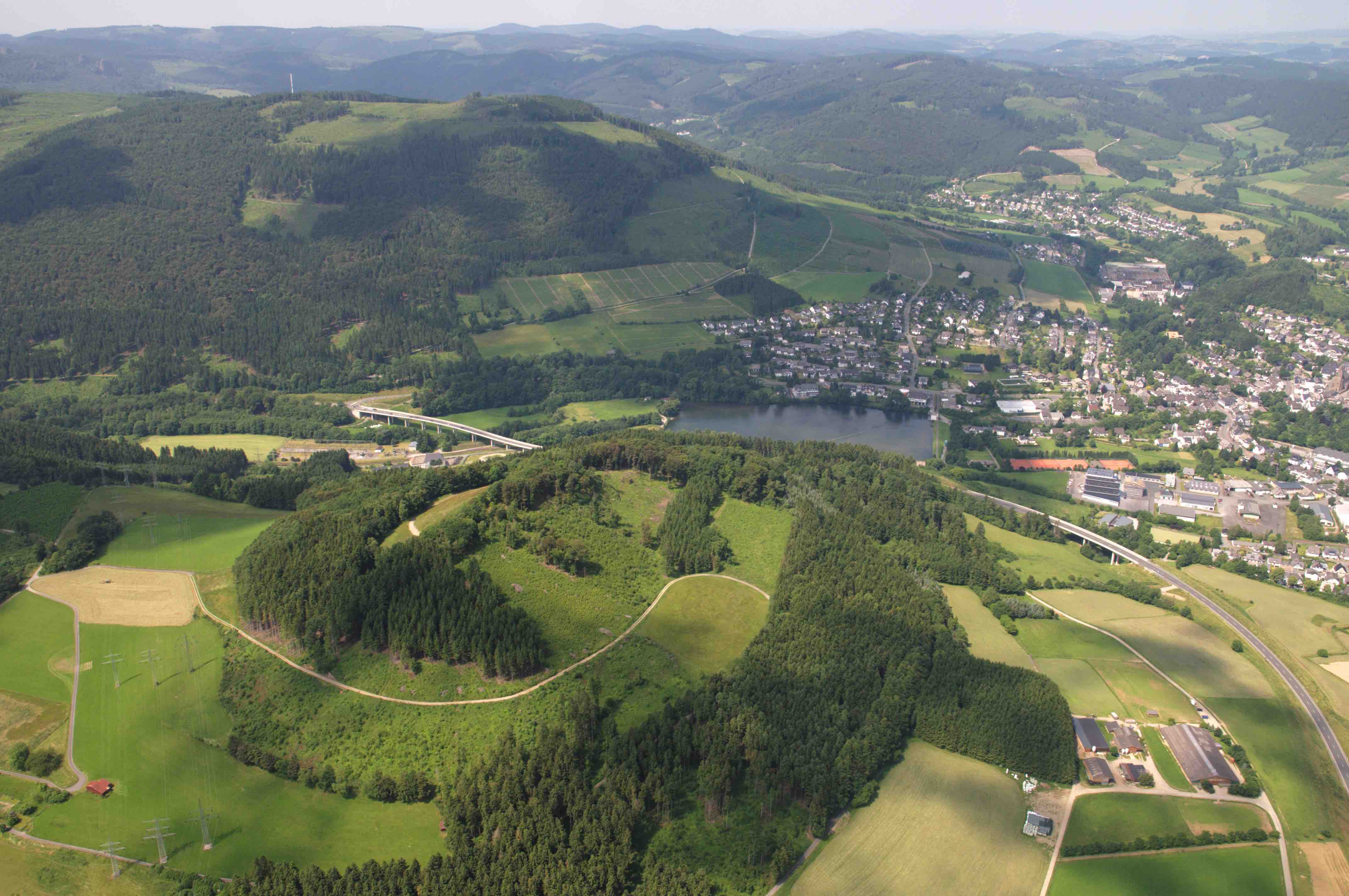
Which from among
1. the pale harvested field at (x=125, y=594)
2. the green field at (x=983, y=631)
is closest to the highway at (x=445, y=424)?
the pale harvested field at (x=125, y=594)

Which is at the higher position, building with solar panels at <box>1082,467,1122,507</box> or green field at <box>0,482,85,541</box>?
green field at <box>0,482,85,541</box>

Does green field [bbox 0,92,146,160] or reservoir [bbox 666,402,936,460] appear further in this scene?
green field [bbox 0,92,146,160]

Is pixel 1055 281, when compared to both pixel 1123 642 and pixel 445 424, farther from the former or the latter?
pixel 1123 642

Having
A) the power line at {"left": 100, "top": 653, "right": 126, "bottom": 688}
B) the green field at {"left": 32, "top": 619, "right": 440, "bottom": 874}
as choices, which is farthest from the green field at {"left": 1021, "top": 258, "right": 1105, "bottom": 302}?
the power line at {"left": 100, "top": 653, "right": 126, "bottom": 688}

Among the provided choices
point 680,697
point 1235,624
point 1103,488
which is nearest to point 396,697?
point 680,697

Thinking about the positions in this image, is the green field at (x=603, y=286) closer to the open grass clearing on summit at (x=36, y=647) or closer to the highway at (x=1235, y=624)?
the highway at (x=1235, y=624)

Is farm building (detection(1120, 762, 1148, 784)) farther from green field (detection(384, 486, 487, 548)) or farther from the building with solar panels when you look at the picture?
the building with solar panels

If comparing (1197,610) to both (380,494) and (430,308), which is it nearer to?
(380,494)
